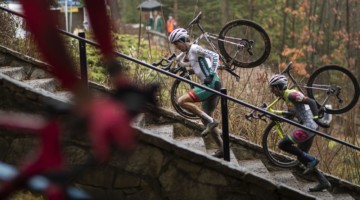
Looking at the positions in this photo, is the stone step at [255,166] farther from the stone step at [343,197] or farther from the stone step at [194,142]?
the stone step at [343,197]

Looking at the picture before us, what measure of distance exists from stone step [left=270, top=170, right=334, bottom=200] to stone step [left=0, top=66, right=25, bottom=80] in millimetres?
3030

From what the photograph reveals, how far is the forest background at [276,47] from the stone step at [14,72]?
0.34 m

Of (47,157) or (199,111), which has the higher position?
(47,157)

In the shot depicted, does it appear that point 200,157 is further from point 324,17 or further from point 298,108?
point 324,17

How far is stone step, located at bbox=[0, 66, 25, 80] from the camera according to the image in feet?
18.8

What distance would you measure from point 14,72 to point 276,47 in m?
15.3

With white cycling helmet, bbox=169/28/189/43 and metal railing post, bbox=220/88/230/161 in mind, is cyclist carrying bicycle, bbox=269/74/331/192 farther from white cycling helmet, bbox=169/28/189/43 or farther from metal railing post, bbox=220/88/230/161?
white cycling helmet, bbox=169/28/189/43

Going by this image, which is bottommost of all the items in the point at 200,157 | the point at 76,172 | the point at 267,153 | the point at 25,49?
the point at 267,153

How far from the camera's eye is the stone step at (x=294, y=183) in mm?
5551

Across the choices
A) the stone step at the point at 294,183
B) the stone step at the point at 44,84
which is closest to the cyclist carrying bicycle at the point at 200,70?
the stone step at the point at 294,183

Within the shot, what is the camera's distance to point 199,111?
5.50 metres

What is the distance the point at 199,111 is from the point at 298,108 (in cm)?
101

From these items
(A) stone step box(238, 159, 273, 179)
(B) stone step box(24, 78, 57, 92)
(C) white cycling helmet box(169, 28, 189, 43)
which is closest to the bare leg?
(C) white cycling helmet box(169, 28, 189, 43)

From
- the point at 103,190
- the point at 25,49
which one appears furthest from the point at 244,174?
the point at 25,49
